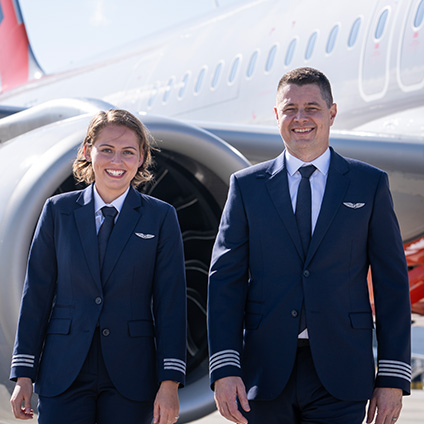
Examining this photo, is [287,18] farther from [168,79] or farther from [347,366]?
[347,366]

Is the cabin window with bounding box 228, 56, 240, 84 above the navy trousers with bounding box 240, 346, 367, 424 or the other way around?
above

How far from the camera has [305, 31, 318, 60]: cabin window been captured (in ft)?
16.6

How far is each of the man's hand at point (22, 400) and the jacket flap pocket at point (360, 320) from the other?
0.72m

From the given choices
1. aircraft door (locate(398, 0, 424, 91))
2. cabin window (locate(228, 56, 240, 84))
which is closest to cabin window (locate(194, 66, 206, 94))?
cabin window (locate(228, 56, 240, 84))

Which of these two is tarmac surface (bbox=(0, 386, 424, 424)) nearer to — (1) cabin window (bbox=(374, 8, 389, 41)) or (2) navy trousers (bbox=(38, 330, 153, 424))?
(2) navy trousers (bbox=(38, 330, 153, 424))

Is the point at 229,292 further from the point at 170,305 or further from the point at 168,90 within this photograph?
the point at 168,90

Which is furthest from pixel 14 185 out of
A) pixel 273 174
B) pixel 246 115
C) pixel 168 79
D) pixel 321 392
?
pixel 168 79

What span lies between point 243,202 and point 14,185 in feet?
3.66

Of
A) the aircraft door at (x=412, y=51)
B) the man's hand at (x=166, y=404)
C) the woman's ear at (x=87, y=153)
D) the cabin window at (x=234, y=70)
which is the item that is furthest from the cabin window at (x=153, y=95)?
the man's hand at (x=166, y=404)

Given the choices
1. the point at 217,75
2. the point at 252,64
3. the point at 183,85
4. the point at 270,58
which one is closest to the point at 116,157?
the point at 270,58

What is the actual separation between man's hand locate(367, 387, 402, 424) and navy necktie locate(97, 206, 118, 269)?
672mm

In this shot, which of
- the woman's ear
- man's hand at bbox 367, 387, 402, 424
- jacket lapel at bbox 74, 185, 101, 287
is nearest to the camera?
man's hand at bbox 367, 387, 402, 424

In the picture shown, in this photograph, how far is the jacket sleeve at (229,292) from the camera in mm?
1601

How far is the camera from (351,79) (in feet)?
15.1
